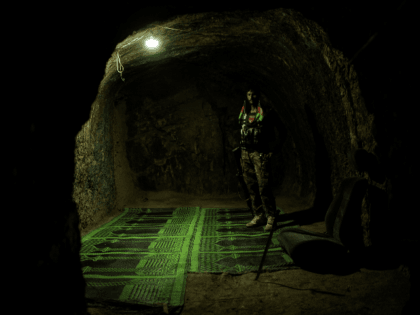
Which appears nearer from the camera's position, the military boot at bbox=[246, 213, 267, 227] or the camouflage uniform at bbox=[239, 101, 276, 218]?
the camouflage uniform at bbox=[239, 101, 276, 218]

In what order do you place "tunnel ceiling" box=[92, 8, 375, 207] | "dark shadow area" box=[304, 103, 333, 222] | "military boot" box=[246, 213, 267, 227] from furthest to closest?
"dark shadow area" box=[304, 103, 333, 222] → "military boot" box=[246, 213, 267, 227] → "tunnel ceiling" box=[92, 8, 375, 207]

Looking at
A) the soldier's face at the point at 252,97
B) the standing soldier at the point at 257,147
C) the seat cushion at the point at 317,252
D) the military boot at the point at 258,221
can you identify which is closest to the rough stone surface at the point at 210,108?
the standing soldier at the point at 257,147

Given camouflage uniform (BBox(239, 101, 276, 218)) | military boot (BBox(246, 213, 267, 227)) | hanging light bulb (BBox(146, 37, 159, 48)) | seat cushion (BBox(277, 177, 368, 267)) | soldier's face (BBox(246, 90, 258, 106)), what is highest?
hanging light bulb (BBox(146, 37, 159, 48))

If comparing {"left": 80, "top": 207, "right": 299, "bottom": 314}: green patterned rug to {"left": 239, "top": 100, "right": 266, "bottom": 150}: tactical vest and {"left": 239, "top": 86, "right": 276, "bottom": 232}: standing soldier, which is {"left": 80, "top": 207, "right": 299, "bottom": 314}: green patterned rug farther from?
{"left": 239, "top": 100, "right": 266, "bottom": 150}: tactical vest

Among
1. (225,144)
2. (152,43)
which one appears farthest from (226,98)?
(152,43)

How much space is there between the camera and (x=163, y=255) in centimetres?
313

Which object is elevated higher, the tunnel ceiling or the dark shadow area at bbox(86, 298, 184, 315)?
the tunnel ceiling

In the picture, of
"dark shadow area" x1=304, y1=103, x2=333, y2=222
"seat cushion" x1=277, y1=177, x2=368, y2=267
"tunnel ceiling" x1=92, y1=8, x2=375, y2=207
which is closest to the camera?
"seat cushion" x1=277, y1=177, x2=368, y2=267

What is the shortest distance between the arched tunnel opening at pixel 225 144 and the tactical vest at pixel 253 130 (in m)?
0.15

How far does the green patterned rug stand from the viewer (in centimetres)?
230

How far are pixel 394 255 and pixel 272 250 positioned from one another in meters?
1.21

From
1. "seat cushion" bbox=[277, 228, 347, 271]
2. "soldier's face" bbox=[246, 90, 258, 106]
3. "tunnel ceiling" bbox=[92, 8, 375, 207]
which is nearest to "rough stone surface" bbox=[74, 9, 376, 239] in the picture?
"tunnel ceiling" bbox=[92, 8, 375, 207]

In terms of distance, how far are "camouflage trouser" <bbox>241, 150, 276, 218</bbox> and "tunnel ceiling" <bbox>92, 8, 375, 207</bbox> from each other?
0.42 metres

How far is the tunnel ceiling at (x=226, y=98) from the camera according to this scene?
10.9 feet
